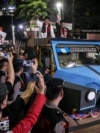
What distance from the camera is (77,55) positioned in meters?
6.04

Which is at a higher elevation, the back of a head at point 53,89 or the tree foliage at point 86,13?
the back of a head at point 53,89

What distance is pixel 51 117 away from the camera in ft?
9.53

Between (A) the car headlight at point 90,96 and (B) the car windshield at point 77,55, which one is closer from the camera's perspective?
(A) the car headlight at point 90,96

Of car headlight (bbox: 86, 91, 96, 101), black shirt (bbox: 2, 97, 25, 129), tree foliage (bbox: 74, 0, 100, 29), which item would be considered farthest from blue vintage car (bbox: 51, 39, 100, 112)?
tree foliage (bbox: 74, 0, 100, 29)

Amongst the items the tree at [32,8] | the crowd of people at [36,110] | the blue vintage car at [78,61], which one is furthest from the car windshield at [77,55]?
the tree at [32,8]

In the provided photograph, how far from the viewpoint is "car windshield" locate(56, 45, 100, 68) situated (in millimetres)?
5887

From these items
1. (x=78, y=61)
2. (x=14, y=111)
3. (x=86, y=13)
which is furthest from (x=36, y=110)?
(x=86, y=13)

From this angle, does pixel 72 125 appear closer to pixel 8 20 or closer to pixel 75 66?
pixel 75 66

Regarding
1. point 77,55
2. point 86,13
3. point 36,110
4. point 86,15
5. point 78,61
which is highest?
point 36,110

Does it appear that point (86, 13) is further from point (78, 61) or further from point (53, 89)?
point (53, 89)

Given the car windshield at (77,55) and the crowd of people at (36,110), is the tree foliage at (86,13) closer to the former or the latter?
the car windshield at (77,55)

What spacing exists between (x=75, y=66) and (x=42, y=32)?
473 centimetres

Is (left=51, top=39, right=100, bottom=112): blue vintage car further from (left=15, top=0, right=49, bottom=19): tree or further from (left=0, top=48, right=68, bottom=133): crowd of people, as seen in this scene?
(left=15, top=0, right=49, bottom=19): tree

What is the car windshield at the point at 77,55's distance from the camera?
19.3 feet
